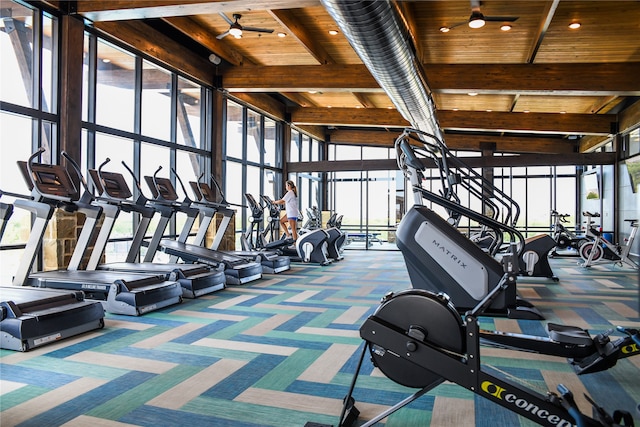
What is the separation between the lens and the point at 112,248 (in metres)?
6.50

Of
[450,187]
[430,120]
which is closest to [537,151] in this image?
[430,120]

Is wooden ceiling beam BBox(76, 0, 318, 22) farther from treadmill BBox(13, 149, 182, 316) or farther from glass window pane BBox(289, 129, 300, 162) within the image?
glass window pane BBox(289, 129, 300, 162)

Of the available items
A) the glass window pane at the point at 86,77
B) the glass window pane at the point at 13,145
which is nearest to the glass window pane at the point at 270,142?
the glass window pane at the point at 86,77

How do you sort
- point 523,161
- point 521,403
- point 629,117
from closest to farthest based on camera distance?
point 521,403
point 629,117
point 523,161

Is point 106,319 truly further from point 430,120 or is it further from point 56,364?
point 430,120

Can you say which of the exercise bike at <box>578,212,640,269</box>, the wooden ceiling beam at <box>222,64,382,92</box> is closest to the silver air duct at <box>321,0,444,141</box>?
the wooden ceiling beam at <box>222,64,382,92</box>

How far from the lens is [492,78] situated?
7.41 metres

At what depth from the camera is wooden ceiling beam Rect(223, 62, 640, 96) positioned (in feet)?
23.3

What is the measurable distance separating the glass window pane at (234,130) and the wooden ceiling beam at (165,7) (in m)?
4.05

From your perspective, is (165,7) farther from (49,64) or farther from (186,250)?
(186,250)

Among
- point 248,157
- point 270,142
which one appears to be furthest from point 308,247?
point 270,142

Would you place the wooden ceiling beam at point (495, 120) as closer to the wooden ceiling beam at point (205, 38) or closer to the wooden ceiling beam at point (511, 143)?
the wooden ceiling beam at point (511, 143)

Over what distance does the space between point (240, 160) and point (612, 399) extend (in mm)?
8456

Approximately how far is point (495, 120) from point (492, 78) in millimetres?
3532
